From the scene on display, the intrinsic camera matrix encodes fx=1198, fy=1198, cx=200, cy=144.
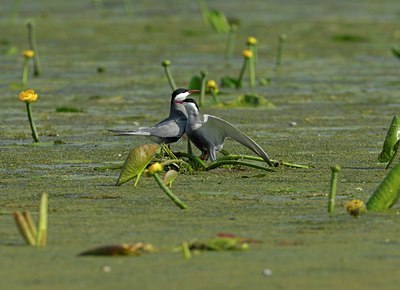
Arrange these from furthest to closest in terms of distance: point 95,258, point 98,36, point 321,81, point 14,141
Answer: point 98,36, point 321,81, point 14,141, point 95,258

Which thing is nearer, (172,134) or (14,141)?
(172,134)

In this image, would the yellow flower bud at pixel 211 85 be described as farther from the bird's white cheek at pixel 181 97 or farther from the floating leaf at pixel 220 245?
the floating leaf at pixel 220 245

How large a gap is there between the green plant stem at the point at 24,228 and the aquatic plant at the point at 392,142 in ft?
7.35

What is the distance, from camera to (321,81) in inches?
419

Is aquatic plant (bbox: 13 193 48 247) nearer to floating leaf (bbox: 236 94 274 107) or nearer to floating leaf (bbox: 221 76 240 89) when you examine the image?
floating leaf (bbox: 236 94 274 107)

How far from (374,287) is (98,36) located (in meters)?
11.2

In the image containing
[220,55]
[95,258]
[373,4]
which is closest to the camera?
[95,258]

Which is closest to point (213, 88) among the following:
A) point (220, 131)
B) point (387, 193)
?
point (220, 131)

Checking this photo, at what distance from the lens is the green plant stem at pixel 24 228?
13.5 ft

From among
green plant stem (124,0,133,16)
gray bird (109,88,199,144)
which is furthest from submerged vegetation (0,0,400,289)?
green plant stem (124,0,133,16)

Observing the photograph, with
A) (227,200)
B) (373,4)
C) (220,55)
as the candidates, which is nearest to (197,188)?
(227,200)

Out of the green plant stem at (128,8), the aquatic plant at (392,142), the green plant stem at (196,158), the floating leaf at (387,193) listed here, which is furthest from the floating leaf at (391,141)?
the green plant stem at (128,8)

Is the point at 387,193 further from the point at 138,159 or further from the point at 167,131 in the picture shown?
the point at 167,131

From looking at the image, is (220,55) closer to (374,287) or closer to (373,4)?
(373,4)
